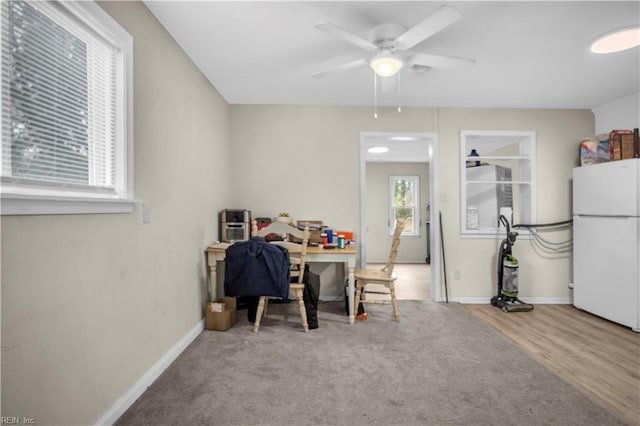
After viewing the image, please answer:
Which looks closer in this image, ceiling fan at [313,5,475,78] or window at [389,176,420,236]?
ceiling fan at [313,5,475,78]

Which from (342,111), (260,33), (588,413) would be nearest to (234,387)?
(588,413)

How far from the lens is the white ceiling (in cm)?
200

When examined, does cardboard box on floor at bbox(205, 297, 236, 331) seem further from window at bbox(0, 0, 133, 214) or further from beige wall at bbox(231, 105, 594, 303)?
window at bbox(0, 0, 133, 214)

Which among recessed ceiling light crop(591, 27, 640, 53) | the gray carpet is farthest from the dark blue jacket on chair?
recessed ceiling light crop(591, 27, 640, 53)

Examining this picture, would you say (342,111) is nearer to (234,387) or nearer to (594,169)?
(594,169)

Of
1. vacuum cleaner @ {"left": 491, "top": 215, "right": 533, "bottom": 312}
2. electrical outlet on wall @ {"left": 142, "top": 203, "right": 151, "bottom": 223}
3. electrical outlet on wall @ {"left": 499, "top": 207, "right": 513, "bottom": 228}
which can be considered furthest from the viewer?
electrical outlet on wall @ {"left": 499, "top": 207, "right": 513, "bottom": 228}

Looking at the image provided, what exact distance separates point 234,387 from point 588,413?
6.68 ft

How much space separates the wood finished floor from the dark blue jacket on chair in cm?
206

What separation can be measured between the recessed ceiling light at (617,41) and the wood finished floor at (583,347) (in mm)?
2354

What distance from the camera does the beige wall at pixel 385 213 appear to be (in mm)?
7148

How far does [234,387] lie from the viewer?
197 cm

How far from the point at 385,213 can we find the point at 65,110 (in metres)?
6.41

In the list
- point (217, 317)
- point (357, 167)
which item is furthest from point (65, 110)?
point (357, 167)

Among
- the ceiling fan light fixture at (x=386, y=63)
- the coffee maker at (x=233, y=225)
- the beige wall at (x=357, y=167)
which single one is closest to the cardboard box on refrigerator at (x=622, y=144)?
the beige wall at (x=357, y=167)
